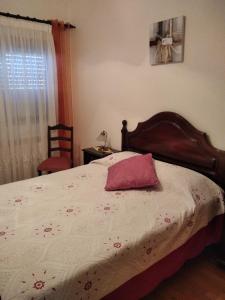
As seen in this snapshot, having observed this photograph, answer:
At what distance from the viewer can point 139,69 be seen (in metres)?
2.78

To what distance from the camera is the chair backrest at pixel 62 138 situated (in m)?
3.49

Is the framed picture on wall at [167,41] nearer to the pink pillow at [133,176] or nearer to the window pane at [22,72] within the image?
the pink pillow at [133,176]

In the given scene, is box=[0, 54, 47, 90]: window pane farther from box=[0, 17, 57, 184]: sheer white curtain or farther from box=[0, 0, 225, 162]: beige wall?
box=[0, 0, 225, 162]: beige wall

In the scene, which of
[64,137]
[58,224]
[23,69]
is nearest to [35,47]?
[23,69]

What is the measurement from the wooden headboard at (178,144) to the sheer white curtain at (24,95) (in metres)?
1.33

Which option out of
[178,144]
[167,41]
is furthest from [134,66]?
[178,144]

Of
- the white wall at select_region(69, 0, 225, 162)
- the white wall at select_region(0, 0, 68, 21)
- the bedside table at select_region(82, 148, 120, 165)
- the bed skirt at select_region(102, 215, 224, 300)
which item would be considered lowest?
the bed skirt at select_region(102, 215, 224, 300)

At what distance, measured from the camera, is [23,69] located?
3.15m

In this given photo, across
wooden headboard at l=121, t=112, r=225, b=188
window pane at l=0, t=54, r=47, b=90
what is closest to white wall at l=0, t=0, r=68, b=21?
window pane at l=0, t=54, r=47, b=90

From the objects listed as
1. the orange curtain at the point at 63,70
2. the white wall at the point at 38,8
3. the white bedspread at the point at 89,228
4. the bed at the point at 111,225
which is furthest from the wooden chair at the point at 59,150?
the white wall at the point at 38,8

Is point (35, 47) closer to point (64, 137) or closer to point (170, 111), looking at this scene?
point (64, 137)

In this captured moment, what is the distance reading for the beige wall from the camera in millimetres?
2170

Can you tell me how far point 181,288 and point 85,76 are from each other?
2748 mm

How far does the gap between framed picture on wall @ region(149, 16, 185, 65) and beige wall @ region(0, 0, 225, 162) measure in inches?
2.1
